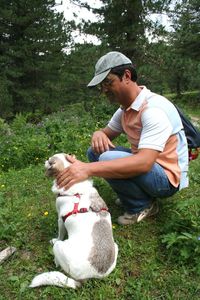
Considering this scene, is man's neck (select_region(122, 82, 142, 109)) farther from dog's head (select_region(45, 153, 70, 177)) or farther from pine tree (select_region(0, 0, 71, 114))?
pine tree (select_region(0, 0, 71, 114))

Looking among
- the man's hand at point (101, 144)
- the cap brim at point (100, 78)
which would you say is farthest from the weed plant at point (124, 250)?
the cap brim at point (100, 78)

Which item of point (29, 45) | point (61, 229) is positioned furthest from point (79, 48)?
point (61, 229)

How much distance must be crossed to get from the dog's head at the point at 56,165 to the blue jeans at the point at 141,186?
464 mm

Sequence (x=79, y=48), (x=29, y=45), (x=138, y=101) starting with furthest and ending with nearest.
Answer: (x=29, y=45), (x=79, y=48), (x=138, y=101)

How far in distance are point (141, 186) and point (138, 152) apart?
0.50 meters

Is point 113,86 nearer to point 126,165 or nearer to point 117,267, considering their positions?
point 126,165

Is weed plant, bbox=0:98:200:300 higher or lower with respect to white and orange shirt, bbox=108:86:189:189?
lower

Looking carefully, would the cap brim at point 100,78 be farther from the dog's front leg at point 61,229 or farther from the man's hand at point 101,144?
the dog's front leg at point 61,229

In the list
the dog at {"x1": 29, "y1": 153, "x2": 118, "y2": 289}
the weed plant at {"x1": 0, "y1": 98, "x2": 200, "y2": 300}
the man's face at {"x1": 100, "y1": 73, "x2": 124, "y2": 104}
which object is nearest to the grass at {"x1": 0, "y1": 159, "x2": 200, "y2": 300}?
the weed plant at {"x1": 0, "y1": 98, "x2": 200, "y2": 300}

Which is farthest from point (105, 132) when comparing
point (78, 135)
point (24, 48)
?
point (24, 48)

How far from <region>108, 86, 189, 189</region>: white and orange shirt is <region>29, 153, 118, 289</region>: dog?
0.69m

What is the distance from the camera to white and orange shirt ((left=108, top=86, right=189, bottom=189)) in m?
3.34

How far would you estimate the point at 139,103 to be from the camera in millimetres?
3617

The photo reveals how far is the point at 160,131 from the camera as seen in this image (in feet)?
10.9
